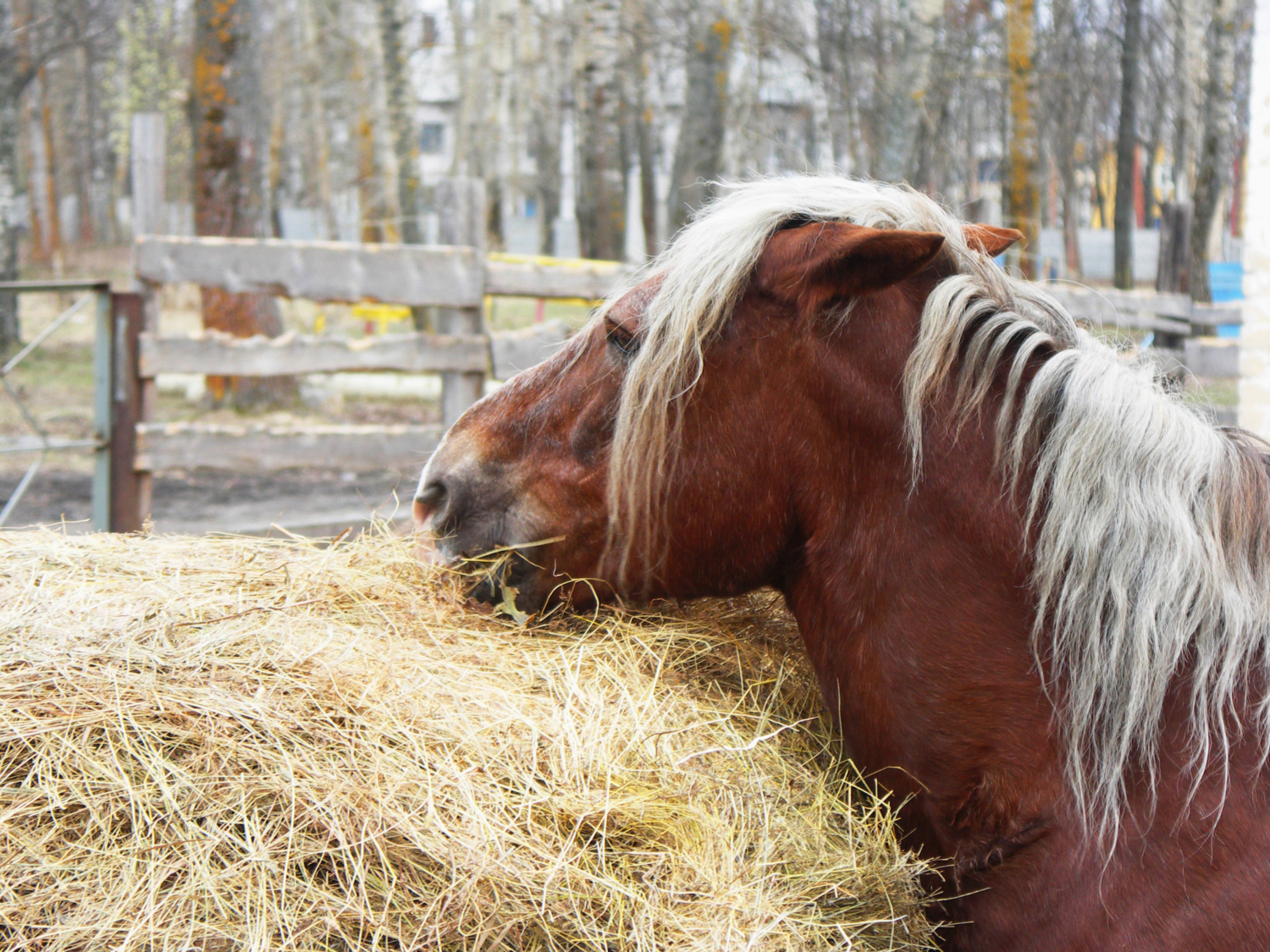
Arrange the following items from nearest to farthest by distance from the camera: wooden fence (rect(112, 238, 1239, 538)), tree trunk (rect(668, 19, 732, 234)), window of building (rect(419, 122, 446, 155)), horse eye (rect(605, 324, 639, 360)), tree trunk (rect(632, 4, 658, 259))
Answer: horse eye (rect(605, 324, 639, 360)) → wooden fence (rect(112, 238, 1239, 538)) → tree trunk (rect(668, 19, 732, 234)) → tree trunk (rect(632, 4, 658, 259)) → window of building (rect(419, 122, 446, 155))

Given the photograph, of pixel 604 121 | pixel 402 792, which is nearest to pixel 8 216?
pixel 604 121

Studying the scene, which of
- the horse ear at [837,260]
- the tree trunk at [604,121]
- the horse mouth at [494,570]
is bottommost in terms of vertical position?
the horse mouth at [494,570]

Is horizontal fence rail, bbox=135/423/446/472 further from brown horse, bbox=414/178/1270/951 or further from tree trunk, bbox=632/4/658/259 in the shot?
tree trunk, bbox=632/4/658/259

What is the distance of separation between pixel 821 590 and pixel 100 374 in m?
4.13

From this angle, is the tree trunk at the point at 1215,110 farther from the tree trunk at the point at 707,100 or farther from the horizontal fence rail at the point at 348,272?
the horizontal fence rail at the point at 348,272

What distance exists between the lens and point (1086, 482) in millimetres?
1404

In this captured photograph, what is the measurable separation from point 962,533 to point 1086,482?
192 millimetres

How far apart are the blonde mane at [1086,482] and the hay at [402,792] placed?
32cm

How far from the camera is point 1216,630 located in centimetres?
138

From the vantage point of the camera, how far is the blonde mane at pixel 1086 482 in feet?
4.46

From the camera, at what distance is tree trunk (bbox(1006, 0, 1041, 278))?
9.90 meters

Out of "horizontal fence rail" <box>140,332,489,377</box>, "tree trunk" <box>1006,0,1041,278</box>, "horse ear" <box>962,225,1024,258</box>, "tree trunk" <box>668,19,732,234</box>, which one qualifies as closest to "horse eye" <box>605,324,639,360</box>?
"horse ear" <box>962,225,1024,258</box>

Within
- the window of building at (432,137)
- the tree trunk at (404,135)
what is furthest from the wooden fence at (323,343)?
the window of building at (432,137)

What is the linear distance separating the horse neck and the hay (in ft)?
0.37
